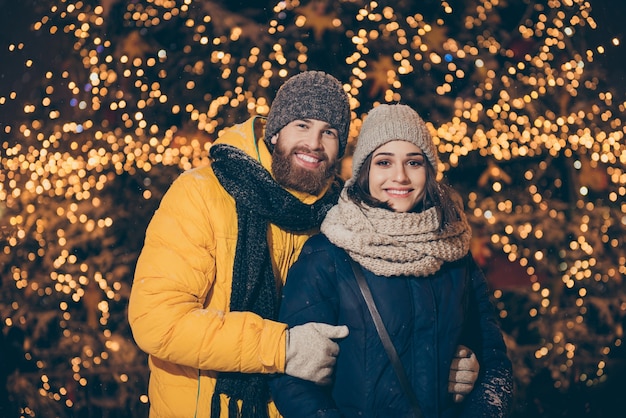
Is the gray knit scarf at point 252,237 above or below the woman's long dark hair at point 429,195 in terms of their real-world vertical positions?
below

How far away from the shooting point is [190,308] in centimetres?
204

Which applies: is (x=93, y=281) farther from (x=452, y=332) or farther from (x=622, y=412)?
(x=622, y=412)

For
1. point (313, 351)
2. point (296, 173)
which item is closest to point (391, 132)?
point (296, 173)

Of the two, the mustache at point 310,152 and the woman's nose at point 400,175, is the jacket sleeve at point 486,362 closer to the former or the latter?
the woman's nose at point 400,175

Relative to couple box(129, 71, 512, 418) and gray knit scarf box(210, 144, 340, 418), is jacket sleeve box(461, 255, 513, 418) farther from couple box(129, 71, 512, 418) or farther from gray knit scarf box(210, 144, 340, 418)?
gray knit scarf box(210, 144, 340, 418)

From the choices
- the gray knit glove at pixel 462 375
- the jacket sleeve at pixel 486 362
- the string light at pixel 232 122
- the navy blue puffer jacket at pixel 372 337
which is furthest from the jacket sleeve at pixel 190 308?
the string light at pixel 232 122

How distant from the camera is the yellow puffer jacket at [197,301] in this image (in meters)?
1.98

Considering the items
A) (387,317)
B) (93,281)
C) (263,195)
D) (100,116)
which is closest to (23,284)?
(93,281)

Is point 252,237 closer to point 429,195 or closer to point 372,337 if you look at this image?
point 372,337

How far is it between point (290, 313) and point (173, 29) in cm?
217

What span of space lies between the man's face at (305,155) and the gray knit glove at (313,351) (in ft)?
2.20

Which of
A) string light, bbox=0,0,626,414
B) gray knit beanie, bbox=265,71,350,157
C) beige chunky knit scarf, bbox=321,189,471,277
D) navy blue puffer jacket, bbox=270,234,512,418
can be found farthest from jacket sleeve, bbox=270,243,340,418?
string light, bbox=0,0,626,414

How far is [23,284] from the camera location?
3.48 m

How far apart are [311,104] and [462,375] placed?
51.2 inches
